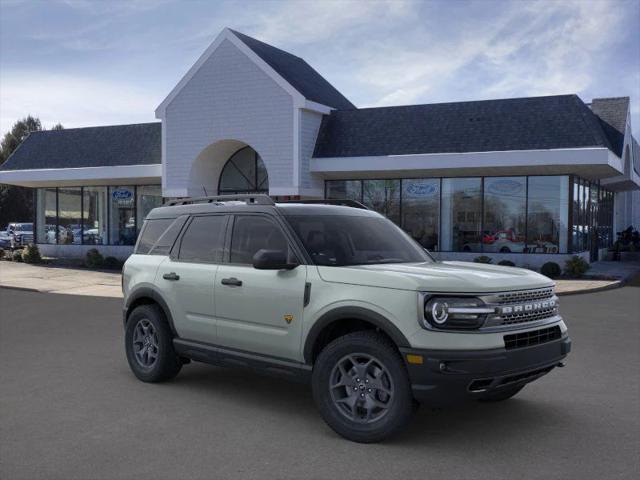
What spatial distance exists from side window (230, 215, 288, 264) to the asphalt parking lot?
146cm

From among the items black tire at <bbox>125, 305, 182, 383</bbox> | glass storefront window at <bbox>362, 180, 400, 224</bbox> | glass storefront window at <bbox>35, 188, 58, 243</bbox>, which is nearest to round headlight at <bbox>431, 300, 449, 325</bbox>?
black tire at <bbox>125, 305, 182, 383</bbox>

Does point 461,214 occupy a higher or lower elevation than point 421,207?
lower

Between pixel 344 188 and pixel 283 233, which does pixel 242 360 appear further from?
pixel 344 188

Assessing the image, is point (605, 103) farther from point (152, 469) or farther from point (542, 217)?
point (152, 469)

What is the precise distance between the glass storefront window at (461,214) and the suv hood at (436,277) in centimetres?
1750

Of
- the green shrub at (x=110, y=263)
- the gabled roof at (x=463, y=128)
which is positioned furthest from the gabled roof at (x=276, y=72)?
the green shrub at (x=110, y=263)

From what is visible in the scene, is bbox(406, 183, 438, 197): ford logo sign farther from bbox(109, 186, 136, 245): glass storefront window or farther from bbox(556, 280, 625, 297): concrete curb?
bbox(109, 186, 136, 245): glass storefront window

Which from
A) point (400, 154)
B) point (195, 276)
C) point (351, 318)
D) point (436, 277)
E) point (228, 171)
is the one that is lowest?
point (351, 318)

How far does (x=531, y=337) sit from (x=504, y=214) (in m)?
18.1

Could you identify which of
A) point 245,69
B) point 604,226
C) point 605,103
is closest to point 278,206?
point 245,69

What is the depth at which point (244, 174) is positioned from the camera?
86.3 ft

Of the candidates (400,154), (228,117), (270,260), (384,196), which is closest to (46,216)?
(228,117)

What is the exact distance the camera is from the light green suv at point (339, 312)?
4.99 meters

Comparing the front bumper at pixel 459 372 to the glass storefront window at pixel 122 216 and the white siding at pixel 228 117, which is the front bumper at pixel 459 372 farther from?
the glass storefront window at pixel 122 216
